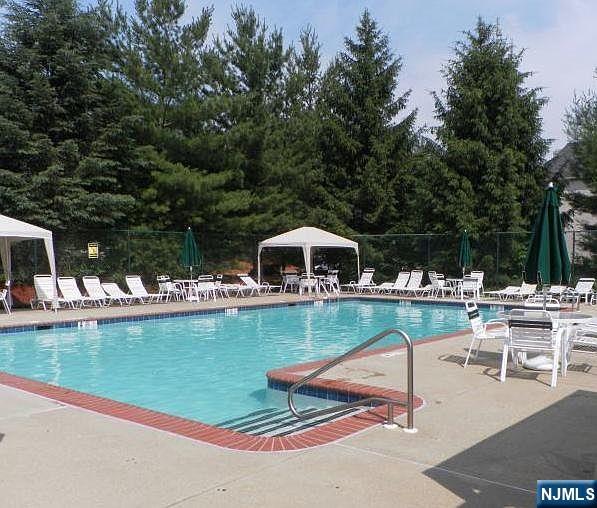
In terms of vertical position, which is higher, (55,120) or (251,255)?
(55,120)

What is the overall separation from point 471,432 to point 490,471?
82 cm

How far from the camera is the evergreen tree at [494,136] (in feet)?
67.6

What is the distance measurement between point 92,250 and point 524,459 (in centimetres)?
1589

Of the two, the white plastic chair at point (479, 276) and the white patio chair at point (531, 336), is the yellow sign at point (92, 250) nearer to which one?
the white plastic chair at point (479, 276)

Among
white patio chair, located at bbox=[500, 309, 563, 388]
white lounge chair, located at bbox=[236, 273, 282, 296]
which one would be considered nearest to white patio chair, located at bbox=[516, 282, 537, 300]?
white lounge chair, located at bbox=[236, 273, 282, 296]

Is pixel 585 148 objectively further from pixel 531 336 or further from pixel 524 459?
pixel 524 459

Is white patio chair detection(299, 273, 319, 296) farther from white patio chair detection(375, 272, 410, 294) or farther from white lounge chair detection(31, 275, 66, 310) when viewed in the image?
white lounge chair detection(31, 275, 66, 310)

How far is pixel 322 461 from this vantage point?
3828 millimetres

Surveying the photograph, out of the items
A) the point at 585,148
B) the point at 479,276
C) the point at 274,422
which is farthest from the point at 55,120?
the point at 585,148

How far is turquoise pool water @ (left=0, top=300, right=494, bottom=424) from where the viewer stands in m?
7.29

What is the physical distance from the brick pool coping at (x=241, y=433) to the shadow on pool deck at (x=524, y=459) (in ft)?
2.88

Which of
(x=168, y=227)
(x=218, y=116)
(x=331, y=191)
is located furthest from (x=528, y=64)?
(x=168, y=227)

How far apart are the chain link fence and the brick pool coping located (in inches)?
463

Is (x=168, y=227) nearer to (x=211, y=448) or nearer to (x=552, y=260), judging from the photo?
(x=552, y=260)
